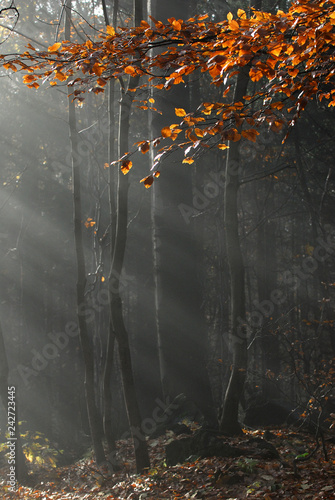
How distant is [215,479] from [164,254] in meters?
3.98

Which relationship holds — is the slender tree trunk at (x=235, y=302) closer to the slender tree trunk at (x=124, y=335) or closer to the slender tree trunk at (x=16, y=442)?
the slender tree trunk at (x=124, y=335)

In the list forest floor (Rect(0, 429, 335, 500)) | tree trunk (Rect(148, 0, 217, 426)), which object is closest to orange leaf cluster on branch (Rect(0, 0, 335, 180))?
forest floor (Rect(0, 429, 335, 500))

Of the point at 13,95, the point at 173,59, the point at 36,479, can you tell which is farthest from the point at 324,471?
the point at 13,95

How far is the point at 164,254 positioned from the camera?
8227mm

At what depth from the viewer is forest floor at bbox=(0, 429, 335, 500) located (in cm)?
467

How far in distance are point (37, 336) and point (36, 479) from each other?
8343 millimetres

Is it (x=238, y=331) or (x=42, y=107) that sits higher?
(x=42, y=107)

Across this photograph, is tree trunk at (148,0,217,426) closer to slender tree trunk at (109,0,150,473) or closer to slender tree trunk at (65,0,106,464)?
slender tree trunk at (65,0,106,464)

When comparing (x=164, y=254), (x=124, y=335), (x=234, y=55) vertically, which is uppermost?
(x=234, y=55)

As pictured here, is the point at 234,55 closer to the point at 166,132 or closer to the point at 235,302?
the point at 166,132

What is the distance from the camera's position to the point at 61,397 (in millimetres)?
16141

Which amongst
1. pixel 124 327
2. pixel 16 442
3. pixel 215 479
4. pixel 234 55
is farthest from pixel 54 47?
pixel 16 442

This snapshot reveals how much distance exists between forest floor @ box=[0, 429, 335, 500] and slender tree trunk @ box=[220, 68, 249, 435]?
0.39 metres

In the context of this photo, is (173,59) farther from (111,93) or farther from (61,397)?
(61,397)
